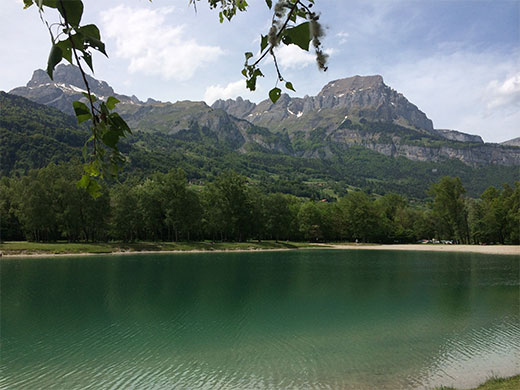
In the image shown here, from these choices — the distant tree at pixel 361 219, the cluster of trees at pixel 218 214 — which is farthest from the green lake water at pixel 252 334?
the distant tree at pixel 361 219

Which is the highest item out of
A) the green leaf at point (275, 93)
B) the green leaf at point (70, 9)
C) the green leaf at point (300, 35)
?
the green leaf at point (300, 35)

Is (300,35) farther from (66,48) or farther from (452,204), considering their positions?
(452,204)

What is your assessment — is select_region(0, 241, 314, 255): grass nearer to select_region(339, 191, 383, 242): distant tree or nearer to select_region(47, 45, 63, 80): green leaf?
select_region(339, 191, 383, 242): distant tree

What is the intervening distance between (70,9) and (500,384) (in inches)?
556

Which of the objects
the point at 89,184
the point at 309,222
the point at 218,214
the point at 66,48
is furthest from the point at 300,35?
the point at 309,222

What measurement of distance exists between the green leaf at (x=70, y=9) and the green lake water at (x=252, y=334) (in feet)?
40.8

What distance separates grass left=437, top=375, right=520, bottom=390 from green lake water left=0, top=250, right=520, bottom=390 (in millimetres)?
626

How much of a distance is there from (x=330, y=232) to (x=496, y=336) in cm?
9804

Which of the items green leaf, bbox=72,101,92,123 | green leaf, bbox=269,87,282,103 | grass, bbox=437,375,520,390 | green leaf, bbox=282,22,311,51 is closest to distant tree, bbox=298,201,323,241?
grass, bbox=437,375,520,390

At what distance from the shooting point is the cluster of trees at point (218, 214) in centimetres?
7262

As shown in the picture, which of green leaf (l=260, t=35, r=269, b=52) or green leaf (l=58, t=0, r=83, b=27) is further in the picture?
green leaf (l=260, t=35, r=269, b=52)

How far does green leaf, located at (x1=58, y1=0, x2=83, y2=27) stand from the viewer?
124 cm

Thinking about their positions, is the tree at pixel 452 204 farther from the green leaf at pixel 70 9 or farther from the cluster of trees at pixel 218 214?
the green leaf at pixel 70 9

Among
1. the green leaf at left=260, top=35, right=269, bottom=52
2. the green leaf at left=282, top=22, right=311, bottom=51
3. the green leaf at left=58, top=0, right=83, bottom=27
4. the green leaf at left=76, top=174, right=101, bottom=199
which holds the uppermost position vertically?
the green leaf at left=260, top=35, right=269, bottom=52
